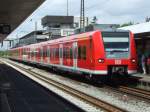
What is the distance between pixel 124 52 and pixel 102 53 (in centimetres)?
114

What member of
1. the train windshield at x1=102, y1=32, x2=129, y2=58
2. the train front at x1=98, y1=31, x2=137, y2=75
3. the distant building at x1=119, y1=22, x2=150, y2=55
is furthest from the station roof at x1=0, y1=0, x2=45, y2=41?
the distant building at x1=119, y1=22, x2=150, y2=55

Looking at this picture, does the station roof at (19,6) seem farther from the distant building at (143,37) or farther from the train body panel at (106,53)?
the distant building at (143,37)

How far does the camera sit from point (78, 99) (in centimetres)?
1859

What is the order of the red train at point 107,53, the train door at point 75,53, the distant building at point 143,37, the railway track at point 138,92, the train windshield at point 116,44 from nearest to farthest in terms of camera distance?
1. the railway track at point 138,92
2. the red train at point 107,53
3. the train windshield at point 116,44
4. the train door at point 75,53
5. the distant building at point 143,37

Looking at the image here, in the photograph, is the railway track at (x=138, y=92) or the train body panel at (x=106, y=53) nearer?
the railway track at (x=138, y=92)

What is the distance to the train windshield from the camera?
76.2 feet

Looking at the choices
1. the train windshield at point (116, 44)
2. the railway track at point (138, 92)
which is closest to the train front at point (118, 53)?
the train windshield at point (116, 44)

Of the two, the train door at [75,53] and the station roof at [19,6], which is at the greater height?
the station roof at [19,6]

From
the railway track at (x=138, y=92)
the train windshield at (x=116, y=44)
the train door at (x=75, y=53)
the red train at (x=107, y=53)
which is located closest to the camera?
the railway track at (x=138, y=92)

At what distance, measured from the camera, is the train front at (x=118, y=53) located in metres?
23.0

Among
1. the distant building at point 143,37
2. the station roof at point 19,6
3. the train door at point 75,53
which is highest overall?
the station roof at point 19,6

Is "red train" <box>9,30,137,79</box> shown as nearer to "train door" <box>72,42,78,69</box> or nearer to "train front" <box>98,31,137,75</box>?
"train front" <box>98,31,137,75</box>

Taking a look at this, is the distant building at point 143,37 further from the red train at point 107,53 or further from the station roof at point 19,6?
the station roof at point 19,6

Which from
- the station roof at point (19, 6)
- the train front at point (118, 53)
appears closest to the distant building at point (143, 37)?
the train front at point (118, 53)
